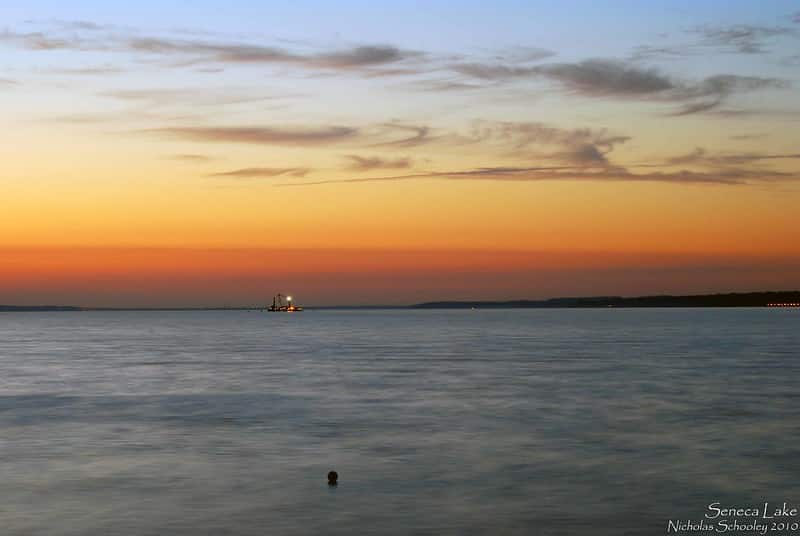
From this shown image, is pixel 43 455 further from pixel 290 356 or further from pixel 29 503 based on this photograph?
pixel 290 356

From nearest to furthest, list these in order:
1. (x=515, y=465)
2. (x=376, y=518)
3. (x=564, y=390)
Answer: (x=376, y=518) < (x=515, y=465) < (x=564, y=390)

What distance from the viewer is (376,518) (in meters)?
25.5

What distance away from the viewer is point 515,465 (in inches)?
1296

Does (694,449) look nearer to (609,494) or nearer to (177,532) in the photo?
(609,494)

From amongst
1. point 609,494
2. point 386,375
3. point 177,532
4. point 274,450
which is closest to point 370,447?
point 274,450

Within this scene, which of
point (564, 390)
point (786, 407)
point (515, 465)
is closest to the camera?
point (515, 465)

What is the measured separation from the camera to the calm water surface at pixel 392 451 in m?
25.7

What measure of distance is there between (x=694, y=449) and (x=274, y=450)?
50.4ft

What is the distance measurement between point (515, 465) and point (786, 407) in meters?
23.1

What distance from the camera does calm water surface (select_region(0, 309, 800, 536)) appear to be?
25.7m

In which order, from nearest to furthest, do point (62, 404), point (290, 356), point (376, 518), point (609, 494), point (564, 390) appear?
1. point (376, 518)
2. point (609, 494)
3. point (62, 404)
4. point (564, 390)
5. point (290, 356)

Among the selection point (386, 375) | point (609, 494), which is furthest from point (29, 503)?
point (386, 375)

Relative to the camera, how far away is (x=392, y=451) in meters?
36.2

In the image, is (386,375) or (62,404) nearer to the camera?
(62,404)
